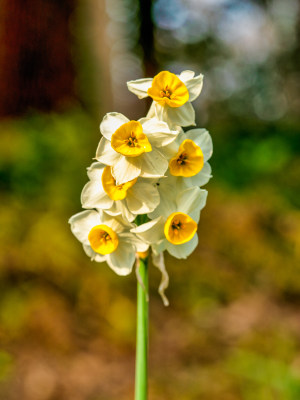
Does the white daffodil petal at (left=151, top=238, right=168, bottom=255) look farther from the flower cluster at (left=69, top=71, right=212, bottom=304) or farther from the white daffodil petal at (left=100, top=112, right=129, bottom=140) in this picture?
the white daffodil petal at (left=100, top=112, right=129, bottom=140)

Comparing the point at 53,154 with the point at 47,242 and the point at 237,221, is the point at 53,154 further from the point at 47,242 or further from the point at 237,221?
the point at 237,221

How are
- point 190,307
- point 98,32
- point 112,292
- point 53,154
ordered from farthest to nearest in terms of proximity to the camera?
point 98,32
point 53,154
point 190,307
point 112,292

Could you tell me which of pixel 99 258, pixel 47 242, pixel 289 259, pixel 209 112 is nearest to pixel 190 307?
pixel 289 259

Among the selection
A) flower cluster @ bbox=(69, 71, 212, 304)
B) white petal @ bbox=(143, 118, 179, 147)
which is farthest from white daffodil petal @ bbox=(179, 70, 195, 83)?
white petal @ bbox=(143, 118, 179, 147)

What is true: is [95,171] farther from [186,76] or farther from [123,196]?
[186,76]

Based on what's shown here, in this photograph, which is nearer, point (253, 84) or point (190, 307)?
point (190, 307)
